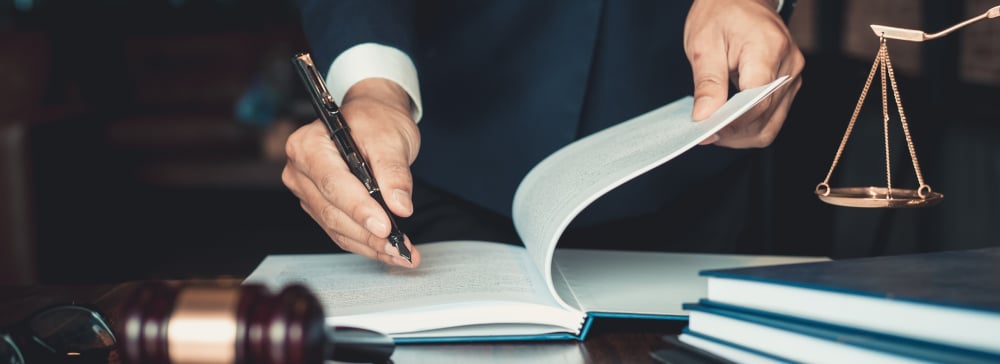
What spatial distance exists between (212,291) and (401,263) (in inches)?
17.9

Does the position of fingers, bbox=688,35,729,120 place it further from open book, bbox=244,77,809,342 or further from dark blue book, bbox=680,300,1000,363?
dark blue book, bbox=680,300,1000,363

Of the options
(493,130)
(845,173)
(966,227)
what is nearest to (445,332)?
(493,130)

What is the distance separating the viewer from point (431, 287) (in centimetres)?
81

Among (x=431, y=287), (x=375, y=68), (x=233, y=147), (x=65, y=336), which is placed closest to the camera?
(x=65, y=336)

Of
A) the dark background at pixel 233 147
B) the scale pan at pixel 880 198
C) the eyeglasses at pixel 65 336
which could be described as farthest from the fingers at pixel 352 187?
the dark background at pixel 233 147

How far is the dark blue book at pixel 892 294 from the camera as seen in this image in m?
0.49

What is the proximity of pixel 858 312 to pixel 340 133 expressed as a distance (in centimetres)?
50

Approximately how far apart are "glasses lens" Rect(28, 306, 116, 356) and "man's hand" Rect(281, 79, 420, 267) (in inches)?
9.3

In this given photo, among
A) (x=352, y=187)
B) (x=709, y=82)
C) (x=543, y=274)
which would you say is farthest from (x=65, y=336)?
(x=709, y=82)

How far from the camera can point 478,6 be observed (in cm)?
127

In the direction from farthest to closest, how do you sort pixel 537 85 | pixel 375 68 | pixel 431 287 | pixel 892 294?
1. pixel 537 85
2. pixel 375 68
3. pixel 431 287
4. pixel 892 294

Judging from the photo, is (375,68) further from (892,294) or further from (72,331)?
(892,294)

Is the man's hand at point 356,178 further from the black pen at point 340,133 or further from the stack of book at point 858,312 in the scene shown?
the stack of book at point 858,312

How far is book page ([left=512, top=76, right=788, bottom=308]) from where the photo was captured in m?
0.70
